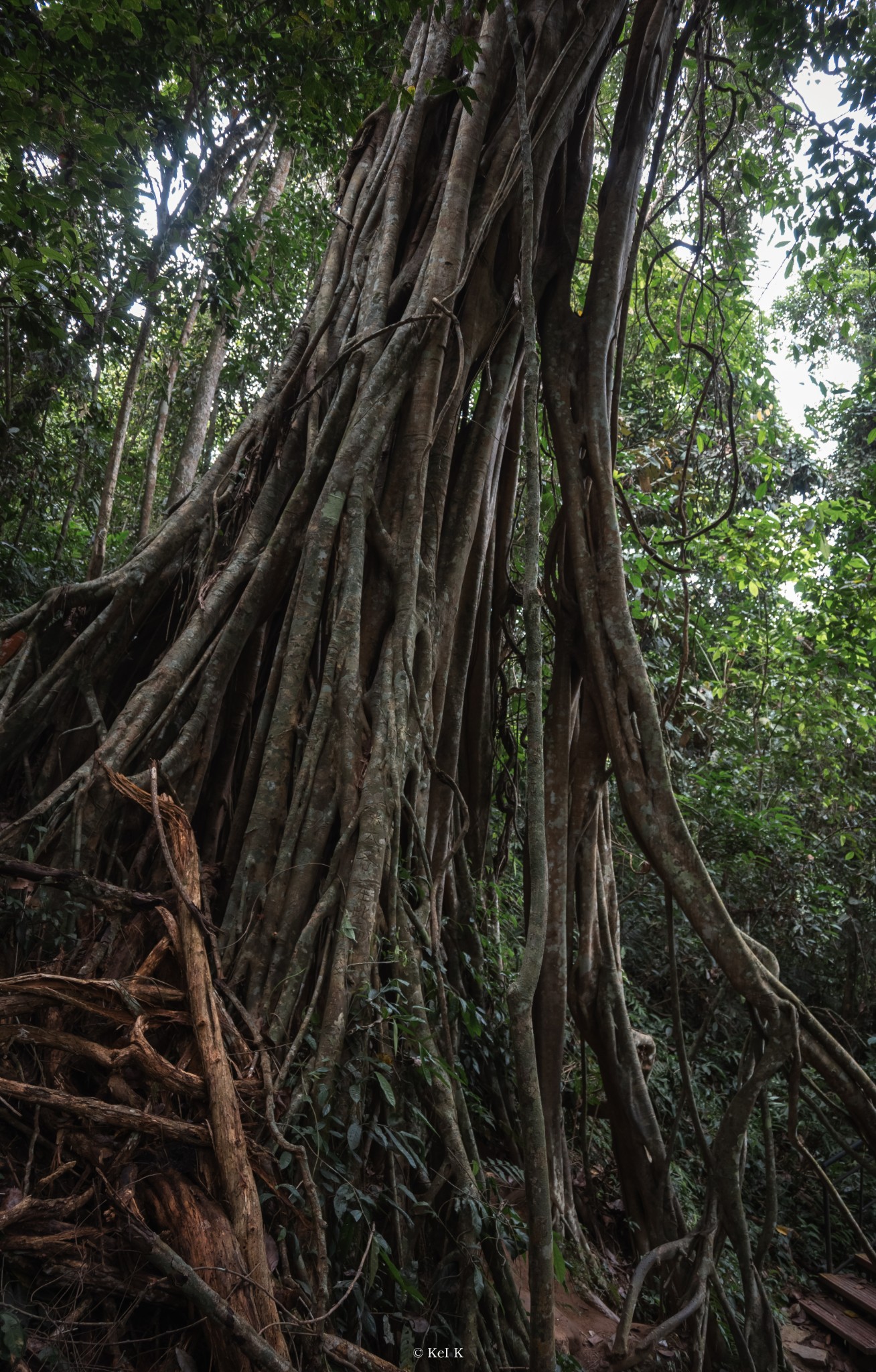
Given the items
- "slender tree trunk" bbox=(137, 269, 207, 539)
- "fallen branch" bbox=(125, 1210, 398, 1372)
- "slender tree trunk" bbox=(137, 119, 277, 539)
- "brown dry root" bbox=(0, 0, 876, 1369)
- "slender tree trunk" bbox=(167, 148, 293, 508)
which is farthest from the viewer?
"slender tree trunk" bbox=(167, 148, 293, 508)

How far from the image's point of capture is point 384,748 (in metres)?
2.39

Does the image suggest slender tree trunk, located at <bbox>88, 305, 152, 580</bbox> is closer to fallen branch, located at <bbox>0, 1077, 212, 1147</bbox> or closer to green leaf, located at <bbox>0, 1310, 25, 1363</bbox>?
fallen branch, located at <bbox>0, 1077, 212, 1147</bbox>

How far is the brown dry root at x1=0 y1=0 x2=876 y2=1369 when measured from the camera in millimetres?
1691

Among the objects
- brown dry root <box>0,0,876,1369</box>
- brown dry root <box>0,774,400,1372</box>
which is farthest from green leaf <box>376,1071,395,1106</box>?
brown dry root <box>0,774,400,1372</box>

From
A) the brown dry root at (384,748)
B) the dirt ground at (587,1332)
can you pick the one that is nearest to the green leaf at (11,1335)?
the brown dry root at (384,748)

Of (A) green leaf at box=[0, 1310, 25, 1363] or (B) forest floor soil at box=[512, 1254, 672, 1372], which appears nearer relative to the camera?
(A) green leaf at box=[0, 1310, 25, 1363]

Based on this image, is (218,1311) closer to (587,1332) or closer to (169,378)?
(587,1332)

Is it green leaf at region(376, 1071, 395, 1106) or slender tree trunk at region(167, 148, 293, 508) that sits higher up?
slender tree trunk at region(167, 148, 293, 508)

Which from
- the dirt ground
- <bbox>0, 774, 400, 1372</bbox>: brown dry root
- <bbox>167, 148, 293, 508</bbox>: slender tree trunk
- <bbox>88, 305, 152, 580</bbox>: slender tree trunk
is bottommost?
the dirt ground

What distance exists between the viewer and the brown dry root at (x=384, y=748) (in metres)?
1.69

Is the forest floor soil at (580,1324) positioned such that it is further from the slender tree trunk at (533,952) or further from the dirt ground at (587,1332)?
the slender tree trunk at (533,952)

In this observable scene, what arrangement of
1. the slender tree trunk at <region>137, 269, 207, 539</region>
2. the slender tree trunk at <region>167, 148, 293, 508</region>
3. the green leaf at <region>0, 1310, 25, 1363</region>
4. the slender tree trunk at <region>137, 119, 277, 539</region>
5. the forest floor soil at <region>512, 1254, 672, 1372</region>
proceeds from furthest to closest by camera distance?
the slender tree trunk at <region>167, 148, 293, 508</region>
the slender tree trunk at <region>137, 119, 277, 539</region>
the slender tree trunk at <region>137, 269, 207, 539</region>
the forest floor soil at <region>512, 1254, 672, 1372</region>
the green leaf at <region>0, 1310, 25, 1363</region>

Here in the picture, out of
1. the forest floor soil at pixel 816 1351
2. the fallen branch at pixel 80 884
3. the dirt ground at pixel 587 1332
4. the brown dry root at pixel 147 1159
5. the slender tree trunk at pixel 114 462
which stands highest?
the slender tree trunk at pixel 114 462

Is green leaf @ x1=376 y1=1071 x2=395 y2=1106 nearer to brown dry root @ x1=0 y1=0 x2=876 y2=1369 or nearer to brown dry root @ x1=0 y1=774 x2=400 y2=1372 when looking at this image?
brown dry root @ x1=0 y1=0 x2=876 y2=1369
